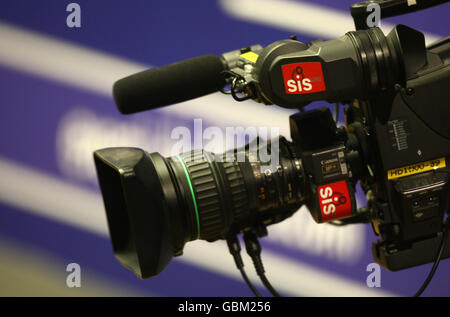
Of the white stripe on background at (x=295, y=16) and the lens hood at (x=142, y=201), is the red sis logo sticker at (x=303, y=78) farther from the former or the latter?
the white stripe on background at (x=295, y=16)

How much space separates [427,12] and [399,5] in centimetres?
53

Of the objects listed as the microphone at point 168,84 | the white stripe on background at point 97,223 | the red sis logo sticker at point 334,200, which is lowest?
the white stripe on background at point 97,223

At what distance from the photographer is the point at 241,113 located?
1435mm

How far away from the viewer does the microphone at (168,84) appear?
37.9 inches

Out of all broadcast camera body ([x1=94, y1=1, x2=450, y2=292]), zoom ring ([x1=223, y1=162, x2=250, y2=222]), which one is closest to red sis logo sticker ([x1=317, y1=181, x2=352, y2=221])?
broadcast camera body ([x1=94, y1=1, x2=450, y2=292])

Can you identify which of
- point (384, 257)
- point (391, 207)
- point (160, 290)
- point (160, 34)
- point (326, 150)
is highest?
point (160, 34)

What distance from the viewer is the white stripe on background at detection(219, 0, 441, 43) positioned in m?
1.34

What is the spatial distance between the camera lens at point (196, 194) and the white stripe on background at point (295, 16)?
0.46 metres

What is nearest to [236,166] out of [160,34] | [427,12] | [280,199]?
[280,199]

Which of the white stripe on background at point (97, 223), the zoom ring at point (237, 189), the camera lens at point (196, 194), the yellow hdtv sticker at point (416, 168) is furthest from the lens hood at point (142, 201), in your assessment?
the white stripe on background at point (97, 223)

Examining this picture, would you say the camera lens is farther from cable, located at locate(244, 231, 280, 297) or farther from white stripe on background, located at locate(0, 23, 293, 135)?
white stripe on background, located at locate(0, 23, 293, 135)

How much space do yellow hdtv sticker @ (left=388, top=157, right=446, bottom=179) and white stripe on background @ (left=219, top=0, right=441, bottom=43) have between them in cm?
54

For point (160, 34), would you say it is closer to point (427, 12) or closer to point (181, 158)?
point (181, 158)

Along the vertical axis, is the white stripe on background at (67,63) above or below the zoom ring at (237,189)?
above
